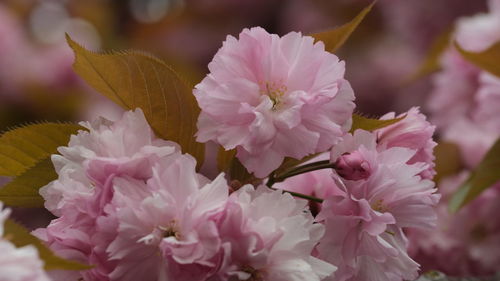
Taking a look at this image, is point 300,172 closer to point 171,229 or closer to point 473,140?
point 171,229

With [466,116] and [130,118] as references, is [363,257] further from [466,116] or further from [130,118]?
[466,116]

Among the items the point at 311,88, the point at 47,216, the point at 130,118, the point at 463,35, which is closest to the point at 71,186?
the point at 130,118

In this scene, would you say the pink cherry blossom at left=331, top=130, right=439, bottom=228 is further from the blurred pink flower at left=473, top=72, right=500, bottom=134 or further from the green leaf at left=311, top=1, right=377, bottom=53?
the blurred pink flower at left=473, top=72, right=500, bottom=134

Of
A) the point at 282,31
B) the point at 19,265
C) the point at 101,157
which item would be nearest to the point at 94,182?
the point at 101,157

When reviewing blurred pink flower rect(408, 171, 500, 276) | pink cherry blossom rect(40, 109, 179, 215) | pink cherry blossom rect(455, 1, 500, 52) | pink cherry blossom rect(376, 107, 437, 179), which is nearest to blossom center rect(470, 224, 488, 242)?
blurred pink flower rect(408, 171, 500, 276)

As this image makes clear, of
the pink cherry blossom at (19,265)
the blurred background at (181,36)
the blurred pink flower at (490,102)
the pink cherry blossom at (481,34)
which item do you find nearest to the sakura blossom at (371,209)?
the pink cherry blossom at (19,265)
